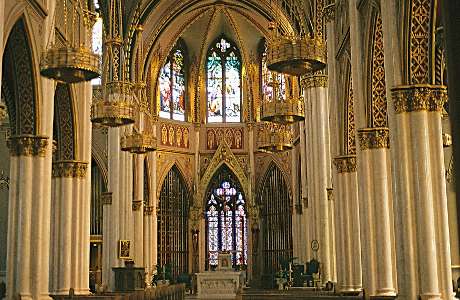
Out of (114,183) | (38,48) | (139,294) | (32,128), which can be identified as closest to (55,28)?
(38,48)

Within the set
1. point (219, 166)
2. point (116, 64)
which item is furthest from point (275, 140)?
point (219, 166)

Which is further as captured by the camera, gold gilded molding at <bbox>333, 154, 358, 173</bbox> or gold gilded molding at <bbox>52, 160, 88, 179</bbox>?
gold gilded molding at <bbox>52, 160, 88, 179</bbox>

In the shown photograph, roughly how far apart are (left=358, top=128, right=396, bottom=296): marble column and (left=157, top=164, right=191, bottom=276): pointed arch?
71.9 feet

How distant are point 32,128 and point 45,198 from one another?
1826 mm

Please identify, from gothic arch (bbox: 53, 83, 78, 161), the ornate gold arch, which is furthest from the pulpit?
the ornate gold arch

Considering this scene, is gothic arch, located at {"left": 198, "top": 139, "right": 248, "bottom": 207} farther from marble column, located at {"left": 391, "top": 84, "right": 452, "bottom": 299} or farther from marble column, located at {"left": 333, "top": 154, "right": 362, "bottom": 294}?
marble column, located at {"left": 391, "top": 84, "right": 452, "bottom": 299}

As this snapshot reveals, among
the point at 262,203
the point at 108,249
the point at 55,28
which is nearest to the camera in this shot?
the point at 55,28

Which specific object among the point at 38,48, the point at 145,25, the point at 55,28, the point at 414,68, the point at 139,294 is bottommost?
the point at 139,294

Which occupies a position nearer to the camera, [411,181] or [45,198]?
[411,181]

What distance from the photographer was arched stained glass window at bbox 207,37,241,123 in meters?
40.1

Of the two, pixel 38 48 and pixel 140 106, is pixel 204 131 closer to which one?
pixel 140 106

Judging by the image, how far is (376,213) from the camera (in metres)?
15.7

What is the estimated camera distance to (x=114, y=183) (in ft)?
93.2

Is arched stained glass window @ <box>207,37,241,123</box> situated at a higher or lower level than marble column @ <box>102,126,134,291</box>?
higher
